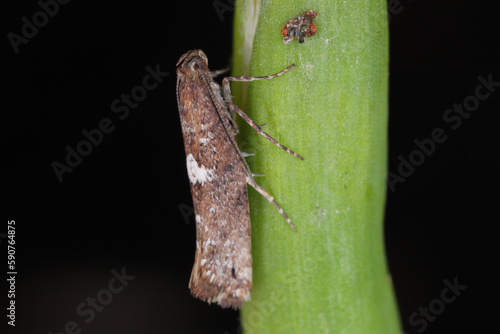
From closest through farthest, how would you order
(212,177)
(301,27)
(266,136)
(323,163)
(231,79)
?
1. (301,27)
2. (323,163)
3. (266,136)
4. (231,79)
5. (212,177)

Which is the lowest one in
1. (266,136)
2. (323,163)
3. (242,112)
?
(323,163)

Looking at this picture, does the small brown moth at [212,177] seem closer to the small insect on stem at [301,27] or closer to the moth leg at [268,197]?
the moth leg at [268,197]

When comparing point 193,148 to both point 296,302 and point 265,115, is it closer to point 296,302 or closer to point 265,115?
point 265,115

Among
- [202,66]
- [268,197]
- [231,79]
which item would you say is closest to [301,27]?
[231,79]

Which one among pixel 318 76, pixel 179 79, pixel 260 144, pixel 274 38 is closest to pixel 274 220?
pixel 260 144

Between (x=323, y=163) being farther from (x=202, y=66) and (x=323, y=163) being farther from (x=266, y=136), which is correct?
(x=202, y=66)

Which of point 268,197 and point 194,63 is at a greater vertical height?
point 194,63
